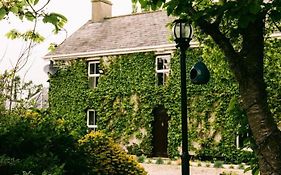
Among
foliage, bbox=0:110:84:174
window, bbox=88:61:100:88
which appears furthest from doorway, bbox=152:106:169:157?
foliage, bbox=0:110:84:174

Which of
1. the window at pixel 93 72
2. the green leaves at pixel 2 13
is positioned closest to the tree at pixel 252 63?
the green leaves at pixel 2 13

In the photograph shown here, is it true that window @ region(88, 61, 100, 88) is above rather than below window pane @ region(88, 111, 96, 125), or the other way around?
above

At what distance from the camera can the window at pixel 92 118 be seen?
2592 centimetres

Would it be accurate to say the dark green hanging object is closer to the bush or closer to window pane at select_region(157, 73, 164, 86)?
the bush

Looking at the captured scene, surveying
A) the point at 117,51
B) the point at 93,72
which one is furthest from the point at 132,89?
the point at 93,72

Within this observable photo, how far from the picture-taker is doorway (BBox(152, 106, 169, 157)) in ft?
77.2

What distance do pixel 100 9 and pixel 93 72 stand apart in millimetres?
5148

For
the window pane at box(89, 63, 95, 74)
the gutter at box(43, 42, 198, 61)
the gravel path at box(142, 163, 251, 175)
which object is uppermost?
the gutter at box(43, 42, 198, 61)

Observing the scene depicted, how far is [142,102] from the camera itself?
23797 mm

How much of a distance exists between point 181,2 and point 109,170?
17.0 ft

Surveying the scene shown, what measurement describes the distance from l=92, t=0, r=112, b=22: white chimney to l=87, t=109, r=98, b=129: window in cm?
651

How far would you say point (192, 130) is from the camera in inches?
878

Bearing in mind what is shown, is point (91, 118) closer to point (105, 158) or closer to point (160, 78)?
point (160, 78)

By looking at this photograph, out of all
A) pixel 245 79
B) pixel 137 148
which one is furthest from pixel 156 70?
pixel 245 79
